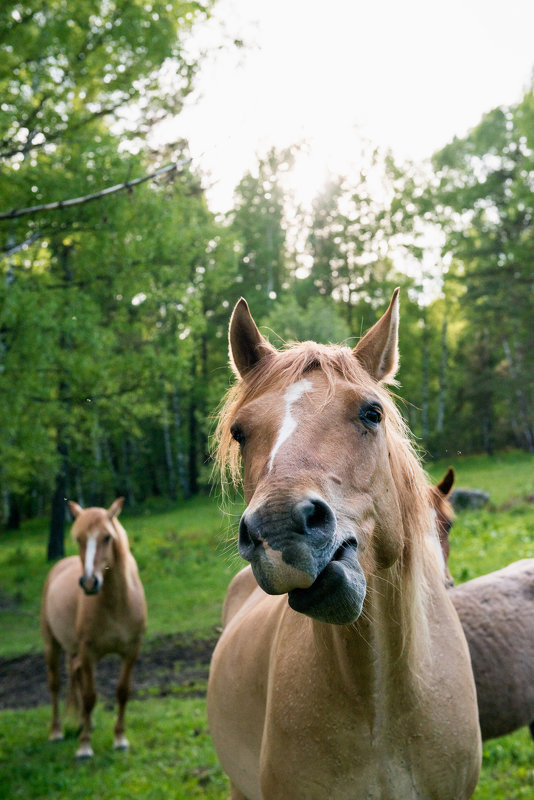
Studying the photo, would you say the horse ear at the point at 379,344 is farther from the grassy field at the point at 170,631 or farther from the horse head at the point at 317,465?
the grassy field at the point at 170,631

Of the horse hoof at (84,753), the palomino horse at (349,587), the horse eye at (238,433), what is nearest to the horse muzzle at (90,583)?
the horse hoof at (84,753)

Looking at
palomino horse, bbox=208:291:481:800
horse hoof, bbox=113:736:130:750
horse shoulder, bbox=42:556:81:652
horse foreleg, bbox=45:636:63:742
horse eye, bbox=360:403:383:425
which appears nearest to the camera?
palomino horse, bbox=208:291:481:800

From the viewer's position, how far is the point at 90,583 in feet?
19.6

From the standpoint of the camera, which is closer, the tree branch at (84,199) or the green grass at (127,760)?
the tree branch at (84,199)

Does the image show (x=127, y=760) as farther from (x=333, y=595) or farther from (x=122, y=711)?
(x=333, y=595)

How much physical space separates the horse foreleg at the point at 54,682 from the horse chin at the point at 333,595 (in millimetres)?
6398

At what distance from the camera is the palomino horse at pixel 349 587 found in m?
1.58

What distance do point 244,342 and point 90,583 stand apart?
4.44 meters

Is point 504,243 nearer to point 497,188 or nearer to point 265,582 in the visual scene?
point 497,188

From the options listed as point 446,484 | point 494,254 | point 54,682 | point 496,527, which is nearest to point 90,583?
point 54,682

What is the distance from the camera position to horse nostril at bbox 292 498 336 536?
1.47 m

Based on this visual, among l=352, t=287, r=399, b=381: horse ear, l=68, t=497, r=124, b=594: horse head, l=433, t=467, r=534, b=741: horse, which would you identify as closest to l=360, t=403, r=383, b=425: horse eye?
l=352, t=287, r=399, b=381: horse ear

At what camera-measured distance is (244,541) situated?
1.54 metres

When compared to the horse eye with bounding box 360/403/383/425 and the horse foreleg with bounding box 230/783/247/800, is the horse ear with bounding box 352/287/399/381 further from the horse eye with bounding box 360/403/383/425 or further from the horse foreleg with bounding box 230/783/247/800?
the horse foreleg with bounding box 230/783/247/800
